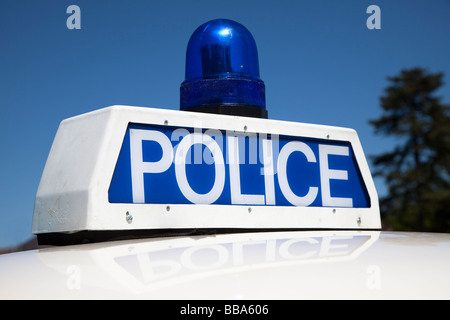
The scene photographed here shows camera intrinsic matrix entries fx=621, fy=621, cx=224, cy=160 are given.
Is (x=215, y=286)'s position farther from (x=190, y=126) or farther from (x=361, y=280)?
(x=190, y=126)

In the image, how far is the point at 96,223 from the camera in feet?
11.4

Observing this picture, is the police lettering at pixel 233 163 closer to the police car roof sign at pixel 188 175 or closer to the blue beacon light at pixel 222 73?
the police car roof sign at pixel 188 175

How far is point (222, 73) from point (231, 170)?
2.97 ft

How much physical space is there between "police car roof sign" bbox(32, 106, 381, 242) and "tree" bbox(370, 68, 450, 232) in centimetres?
4671

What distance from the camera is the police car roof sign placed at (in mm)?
3613

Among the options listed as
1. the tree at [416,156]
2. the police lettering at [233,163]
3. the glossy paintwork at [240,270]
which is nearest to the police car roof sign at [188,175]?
the police lettering at [233,163]

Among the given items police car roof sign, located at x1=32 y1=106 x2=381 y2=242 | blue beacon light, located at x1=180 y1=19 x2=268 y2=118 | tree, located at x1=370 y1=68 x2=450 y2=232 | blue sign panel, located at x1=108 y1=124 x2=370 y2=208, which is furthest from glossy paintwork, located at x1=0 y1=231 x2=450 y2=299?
tree, located at x1=370 y1=68 x2=450 y2=232

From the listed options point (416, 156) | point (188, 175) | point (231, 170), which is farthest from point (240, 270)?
point (416, 156)

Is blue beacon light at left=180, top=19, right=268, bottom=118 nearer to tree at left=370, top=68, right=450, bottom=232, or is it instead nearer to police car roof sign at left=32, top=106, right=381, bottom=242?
police car roof sign at left=32, top=106, right=381, bottom=242

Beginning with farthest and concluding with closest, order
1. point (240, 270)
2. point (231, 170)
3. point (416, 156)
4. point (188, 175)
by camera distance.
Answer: point (416, 156)
point (231, 170)
point (188, 175)
point (240, 270)

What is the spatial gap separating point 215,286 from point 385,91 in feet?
195

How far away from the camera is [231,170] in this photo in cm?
401

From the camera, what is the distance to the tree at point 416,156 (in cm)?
5119

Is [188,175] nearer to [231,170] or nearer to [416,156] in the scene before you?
[231,170]
